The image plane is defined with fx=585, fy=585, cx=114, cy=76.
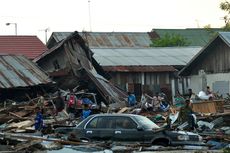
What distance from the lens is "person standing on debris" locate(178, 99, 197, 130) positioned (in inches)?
904

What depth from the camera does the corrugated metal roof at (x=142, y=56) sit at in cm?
4300

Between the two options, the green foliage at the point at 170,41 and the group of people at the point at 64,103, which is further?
the green foliage at the point at 170,41

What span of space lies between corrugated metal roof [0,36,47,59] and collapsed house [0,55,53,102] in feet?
44.1

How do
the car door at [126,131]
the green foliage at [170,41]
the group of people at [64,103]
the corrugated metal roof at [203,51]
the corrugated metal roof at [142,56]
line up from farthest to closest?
the green foliage at [170,41] → the corrugated metal roof at [142,56] → the corrugated metal roof at [203,51] → the group of people at [64,103] → the car door at [126,131]

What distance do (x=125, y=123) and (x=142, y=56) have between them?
2691cm

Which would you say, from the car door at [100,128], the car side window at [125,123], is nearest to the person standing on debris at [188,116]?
the car side window at [125,123]

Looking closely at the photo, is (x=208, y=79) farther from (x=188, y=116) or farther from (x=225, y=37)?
(x=188, y=116)

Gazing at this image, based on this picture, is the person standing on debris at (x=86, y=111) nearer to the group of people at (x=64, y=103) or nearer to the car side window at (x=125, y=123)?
the group of people at (x=64, y=103)

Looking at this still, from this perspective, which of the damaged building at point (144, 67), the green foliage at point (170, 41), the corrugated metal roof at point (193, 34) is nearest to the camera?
the damaged building at point (144, 67)

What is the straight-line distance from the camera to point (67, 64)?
115 feet

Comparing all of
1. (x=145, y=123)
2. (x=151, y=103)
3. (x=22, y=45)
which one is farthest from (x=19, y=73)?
(x=22, y=45)

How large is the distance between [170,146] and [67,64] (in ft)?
58.5

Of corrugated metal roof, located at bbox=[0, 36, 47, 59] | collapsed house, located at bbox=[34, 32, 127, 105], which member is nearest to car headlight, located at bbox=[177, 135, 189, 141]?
collapsed house, located at bbox=[34, 32, 127, 105]

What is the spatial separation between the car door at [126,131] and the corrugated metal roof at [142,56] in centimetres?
2263
